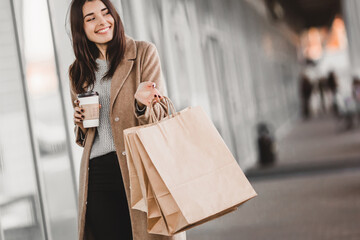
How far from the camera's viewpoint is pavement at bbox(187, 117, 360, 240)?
4.62 meters

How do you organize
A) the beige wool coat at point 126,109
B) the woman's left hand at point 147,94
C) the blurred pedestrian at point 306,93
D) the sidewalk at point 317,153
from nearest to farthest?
the woman's left hand at point 147,94
the beige wool coat at point 126,109
the sidewalk at point 317,153
the blurred pedestrian at point 306,93

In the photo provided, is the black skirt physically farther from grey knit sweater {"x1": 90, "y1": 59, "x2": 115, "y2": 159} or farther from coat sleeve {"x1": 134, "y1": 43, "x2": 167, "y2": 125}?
coat sleeve {"x1": 134, "y1": 43, "x2": 167, "y2": 125}

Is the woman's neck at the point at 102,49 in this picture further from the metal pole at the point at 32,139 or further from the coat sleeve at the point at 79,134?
the metal pole at the point at 32,139

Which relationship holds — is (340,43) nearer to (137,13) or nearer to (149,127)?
(137,13)

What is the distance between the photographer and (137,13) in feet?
15.2

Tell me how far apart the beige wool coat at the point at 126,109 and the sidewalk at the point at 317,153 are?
6483mm

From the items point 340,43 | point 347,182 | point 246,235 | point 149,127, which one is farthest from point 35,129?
point 340,43

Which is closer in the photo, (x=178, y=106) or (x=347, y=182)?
(x=178, y=106)

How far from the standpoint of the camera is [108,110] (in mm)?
2221

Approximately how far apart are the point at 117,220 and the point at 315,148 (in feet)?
30.1

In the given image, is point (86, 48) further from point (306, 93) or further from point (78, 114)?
point (306, 93)

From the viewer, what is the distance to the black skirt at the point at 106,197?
7.18 feet

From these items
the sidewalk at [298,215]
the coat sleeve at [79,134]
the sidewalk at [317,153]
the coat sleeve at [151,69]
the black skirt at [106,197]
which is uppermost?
the coat sleeve at [151,69]

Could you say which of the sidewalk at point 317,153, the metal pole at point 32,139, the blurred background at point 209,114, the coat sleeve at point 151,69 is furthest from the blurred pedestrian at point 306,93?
the coat sleeve at point 151,69
